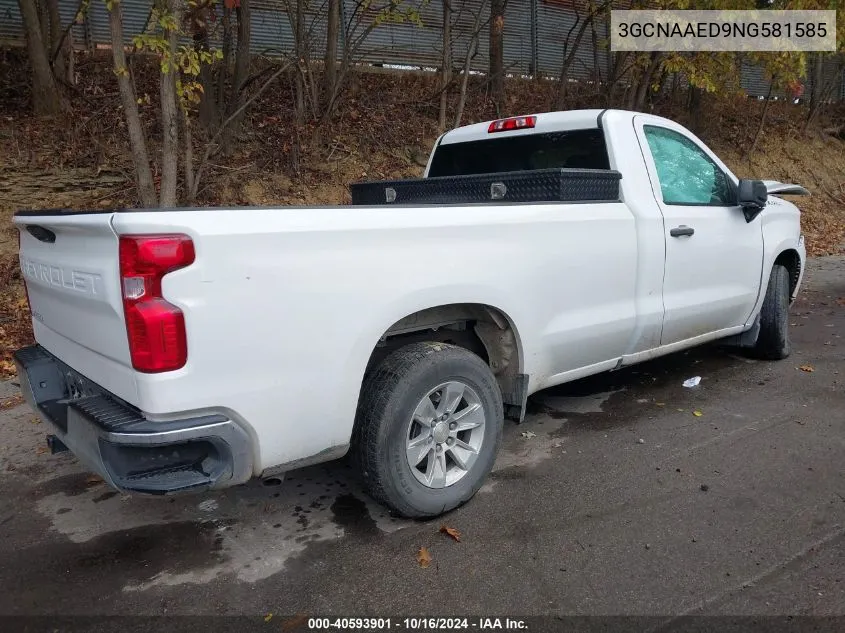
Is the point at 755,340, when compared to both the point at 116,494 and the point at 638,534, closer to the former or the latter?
the point at 638,534

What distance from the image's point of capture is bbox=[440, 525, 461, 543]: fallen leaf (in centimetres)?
316

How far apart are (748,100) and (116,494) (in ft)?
65.6

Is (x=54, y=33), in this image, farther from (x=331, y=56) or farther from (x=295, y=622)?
(x=295, y=622)

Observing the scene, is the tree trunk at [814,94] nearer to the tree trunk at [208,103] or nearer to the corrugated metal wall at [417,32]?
the corrugated metal wall at [417,32]

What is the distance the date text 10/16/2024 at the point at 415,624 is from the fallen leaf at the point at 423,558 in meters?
0.35

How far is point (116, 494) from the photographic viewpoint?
372cm

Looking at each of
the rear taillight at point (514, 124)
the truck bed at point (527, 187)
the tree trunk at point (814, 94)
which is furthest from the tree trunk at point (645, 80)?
the truck bed at point (527, 187)

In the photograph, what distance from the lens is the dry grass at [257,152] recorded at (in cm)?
854

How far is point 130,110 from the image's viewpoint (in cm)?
733

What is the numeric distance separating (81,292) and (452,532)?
1.91 metres

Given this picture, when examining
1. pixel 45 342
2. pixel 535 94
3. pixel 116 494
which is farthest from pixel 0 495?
pixel 535 94

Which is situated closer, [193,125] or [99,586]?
[99,586]

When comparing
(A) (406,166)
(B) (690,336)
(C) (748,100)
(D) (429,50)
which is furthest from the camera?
(C) (748,100)

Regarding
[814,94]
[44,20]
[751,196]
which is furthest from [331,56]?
[814,94]
